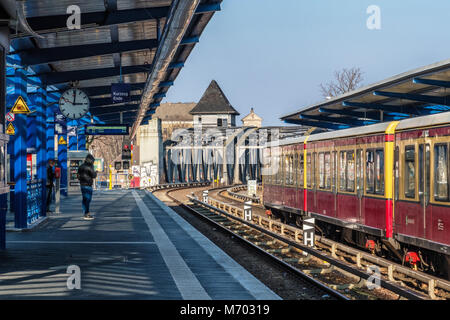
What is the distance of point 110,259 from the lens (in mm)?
11375

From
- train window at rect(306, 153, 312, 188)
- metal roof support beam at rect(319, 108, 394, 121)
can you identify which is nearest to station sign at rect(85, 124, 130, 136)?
metal roof support beam at rect(319, 108, 394, 121)

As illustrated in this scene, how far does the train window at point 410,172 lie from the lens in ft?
38.8

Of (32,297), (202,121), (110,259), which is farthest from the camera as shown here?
(202,121)

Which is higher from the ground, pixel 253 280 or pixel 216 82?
pixel 216 82

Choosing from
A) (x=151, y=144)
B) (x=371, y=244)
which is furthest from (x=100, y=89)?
(x=151, y=144)

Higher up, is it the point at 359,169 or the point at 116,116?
the point at 116,116

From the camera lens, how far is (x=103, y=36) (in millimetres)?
18266

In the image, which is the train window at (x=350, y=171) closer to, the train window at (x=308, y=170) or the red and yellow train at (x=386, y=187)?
the red and yellow train at (x=386, y=187)

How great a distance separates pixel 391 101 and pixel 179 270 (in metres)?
13.1

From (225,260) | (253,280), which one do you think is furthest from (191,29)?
(253,280)

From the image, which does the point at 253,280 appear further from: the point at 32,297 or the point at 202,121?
the point at 202,121

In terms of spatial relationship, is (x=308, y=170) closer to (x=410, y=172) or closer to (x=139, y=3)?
(x=139, y=3)

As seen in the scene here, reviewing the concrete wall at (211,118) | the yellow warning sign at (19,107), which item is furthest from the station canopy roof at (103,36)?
the concrete wall at (211,118)

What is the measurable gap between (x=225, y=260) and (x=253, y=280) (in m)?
2.23
